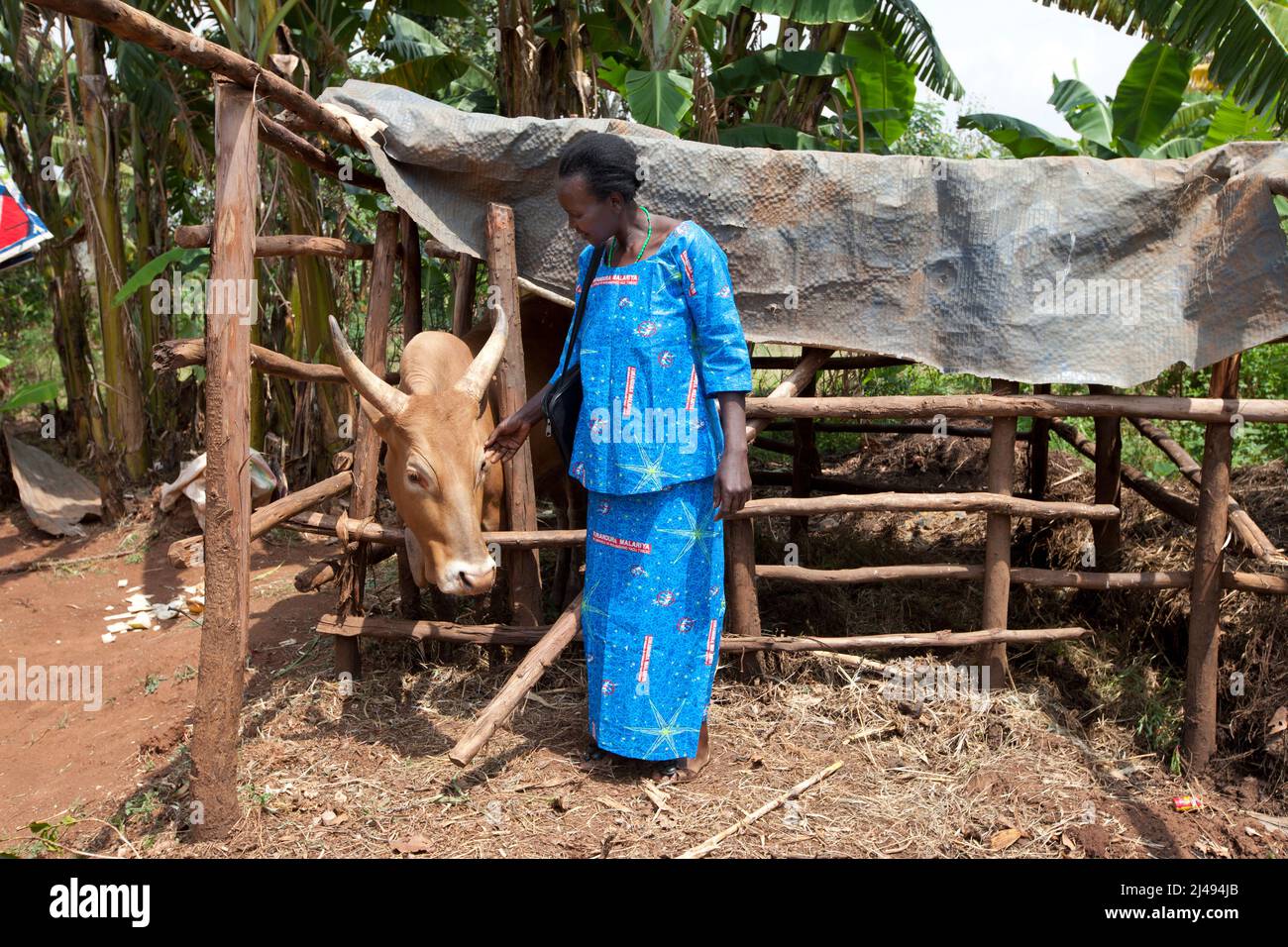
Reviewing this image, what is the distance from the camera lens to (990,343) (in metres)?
3.95

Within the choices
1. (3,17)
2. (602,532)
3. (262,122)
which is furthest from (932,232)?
(3,17)

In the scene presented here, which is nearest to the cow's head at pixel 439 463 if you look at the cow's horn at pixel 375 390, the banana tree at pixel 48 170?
the cow's horn at pixel 375 390

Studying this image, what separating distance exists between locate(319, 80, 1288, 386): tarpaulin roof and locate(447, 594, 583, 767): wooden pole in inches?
55.4

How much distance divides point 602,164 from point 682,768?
2.11 meters

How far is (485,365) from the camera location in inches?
151

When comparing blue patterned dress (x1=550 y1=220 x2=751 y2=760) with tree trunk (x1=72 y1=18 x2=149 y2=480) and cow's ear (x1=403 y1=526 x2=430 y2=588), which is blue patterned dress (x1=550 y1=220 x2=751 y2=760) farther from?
tree trunk (x1=72 y1=18 x2=149 y2=480)

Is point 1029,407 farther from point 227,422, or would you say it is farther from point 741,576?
point 227,422

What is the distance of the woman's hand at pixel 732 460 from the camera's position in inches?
126

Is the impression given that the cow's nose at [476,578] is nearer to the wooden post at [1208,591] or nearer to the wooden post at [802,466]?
the wooden post at [802,466]

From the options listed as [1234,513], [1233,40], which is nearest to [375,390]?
[1234,513]

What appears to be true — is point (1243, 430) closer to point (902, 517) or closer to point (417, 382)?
point (902, 517)

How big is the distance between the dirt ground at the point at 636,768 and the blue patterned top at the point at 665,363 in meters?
1.17

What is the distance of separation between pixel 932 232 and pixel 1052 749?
215cm

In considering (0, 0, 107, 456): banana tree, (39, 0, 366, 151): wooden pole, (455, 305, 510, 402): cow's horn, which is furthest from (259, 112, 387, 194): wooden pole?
(0, 0, 107, 456): banana tree
